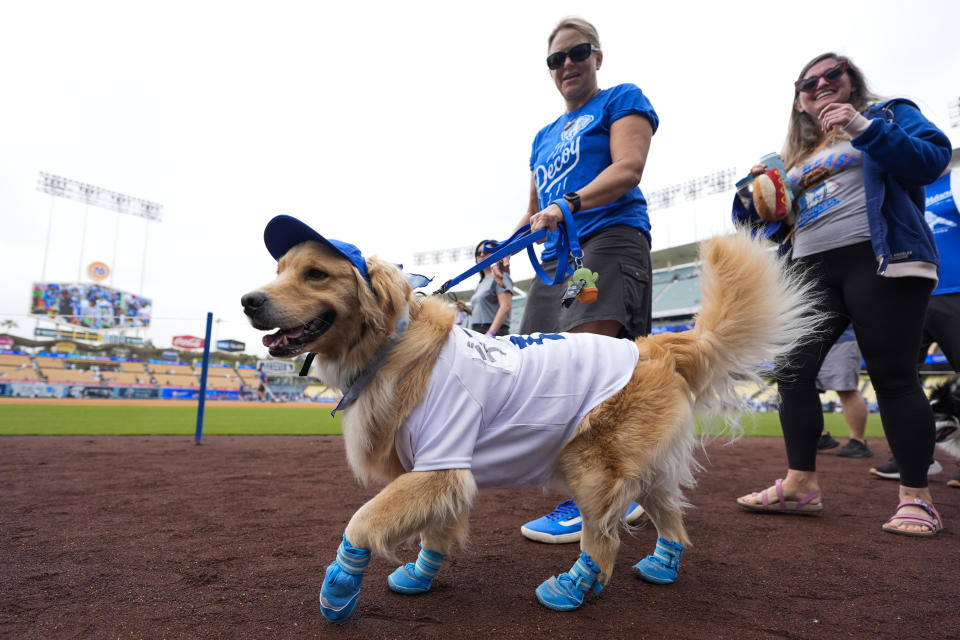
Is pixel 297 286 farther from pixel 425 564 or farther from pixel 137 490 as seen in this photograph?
pixel 137 490

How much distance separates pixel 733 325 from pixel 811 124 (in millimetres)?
1898

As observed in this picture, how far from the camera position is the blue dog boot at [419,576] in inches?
83.0

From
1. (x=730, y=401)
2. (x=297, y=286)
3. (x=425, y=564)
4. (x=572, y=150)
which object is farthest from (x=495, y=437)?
(x=572, y=150)

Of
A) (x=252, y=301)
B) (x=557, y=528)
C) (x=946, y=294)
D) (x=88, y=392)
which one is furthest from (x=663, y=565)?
(x=88, y=392)

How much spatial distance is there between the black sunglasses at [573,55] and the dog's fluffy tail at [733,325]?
4.46 ft

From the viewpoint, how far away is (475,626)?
1802mm

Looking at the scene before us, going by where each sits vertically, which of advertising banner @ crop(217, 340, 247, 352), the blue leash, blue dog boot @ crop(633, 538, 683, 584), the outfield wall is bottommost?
the outfield wall

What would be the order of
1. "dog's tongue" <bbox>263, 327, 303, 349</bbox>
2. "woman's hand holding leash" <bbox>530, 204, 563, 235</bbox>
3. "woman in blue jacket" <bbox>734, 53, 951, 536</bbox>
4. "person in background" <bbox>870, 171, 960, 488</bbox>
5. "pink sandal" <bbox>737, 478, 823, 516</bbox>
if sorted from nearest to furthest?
1. "dog's tongue" <bbox>263, 327, 303, 349</bbox>
2. "woman's hand holding leash" <bbox>530, 204, 563, 235</bbox>
3. "woman in blue jacket" <bbox>734, 53, 951, 536</bbox>
4. "pink sandal" <bbox>737, 478, 823, 516</bbox>
5. "person in background" <bbox>870, 171, 960, 488</bbox>

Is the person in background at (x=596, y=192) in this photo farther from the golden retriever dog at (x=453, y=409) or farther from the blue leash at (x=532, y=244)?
the golden retriever dog at (x=453, y=409)

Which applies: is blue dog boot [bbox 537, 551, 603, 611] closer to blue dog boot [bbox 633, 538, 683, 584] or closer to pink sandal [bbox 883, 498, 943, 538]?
blue dog boot [bbox 633, 538, 683, 584]

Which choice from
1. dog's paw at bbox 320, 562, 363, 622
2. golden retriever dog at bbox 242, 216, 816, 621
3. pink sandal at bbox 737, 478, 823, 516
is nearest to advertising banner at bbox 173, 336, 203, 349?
golden retriever dog at bbox 242, 216, 816, 621

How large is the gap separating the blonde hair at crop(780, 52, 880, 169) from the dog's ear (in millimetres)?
2763

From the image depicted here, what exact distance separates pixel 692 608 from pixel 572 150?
2.38 m

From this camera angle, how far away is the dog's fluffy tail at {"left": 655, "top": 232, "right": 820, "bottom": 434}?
236cm
